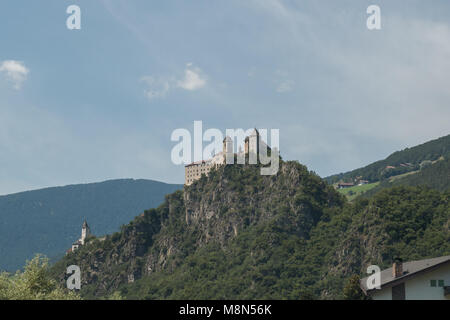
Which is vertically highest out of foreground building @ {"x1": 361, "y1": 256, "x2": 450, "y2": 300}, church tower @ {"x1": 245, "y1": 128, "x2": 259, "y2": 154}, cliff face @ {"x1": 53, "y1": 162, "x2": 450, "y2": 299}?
church tower @ {"x1": 245, "y1": 128, "x2": 259, "y2": 154}

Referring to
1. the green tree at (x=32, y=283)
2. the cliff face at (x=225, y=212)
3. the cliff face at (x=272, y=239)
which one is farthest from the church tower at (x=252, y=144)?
the green tree at (x=32, y=283)

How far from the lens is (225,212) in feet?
593

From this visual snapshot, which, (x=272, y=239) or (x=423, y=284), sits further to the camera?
(x=272, y=239)

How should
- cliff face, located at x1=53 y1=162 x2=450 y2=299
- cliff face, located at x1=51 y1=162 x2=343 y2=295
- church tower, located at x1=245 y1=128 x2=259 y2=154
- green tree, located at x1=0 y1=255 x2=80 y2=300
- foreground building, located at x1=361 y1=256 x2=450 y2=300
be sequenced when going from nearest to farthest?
foreground building, located at x1=361 y1=256 x2=450 y2=300, green tree, located at x1=0 y1=255 x2=80 y2=300, cliff face, located at x1=53 y1=162 x2=450 y2=299, cliff face, located at x1=51 y1=162 x2=343 y2=295, church tower, located at x1=245 y1=128 x2=259 y2=154

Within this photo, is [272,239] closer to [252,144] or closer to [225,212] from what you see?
[225,212]

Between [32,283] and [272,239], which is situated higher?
[272,239]

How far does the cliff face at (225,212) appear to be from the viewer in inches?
6668

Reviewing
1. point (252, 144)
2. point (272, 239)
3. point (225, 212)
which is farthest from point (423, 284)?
point (252, 144)

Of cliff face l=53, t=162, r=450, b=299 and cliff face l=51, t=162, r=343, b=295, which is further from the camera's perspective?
cliff face l=51, t=162, r=343, b=295

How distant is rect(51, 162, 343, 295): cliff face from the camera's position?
169 meters

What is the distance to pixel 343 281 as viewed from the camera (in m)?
135

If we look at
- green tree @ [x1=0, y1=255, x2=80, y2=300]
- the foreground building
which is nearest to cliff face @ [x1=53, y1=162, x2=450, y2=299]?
the foreground building

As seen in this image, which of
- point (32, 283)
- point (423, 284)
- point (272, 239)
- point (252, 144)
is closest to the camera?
point (423, 284)

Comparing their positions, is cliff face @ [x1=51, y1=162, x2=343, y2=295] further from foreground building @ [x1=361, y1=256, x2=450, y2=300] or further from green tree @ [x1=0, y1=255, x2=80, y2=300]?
foreground building @ [x1=361, y1=256, x2=450, y2=300]
